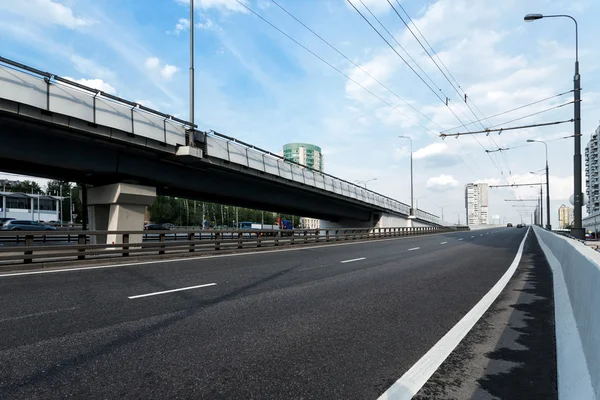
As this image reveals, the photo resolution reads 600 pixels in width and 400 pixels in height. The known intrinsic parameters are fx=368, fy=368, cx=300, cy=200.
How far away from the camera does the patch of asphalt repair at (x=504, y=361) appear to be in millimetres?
3367

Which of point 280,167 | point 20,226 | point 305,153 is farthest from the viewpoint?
point 305,153

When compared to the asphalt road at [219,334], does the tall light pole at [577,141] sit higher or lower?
higher

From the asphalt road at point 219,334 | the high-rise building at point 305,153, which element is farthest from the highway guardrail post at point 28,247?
the high-rise building at point 305,153

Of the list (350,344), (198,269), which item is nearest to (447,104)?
(198,269)

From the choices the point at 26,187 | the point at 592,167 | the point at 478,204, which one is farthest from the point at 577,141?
the point at 592,167

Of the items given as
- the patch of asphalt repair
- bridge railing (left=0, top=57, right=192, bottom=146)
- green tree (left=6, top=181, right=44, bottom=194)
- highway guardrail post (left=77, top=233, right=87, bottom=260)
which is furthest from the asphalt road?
green tree (left=6, top=181, right=44, bottom=194)

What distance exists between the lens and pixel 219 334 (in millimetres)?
4770

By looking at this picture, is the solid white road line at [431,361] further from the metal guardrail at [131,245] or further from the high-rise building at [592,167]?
the high-rise building at [592,167]

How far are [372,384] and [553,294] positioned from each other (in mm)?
6487

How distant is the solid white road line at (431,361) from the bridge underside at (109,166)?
1700 centimetres

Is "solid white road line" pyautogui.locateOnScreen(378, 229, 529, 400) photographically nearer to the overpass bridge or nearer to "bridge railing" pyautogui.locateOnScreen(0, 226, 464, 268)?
"bridge railing" pyautogui.locateOnScreen(0, 226, 464, 268)

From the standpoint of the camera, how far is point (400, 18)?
43.8ft

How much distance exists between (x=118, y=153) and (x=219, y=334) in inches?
694

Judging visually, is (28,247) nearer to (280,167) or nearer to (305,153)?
(280,167)
